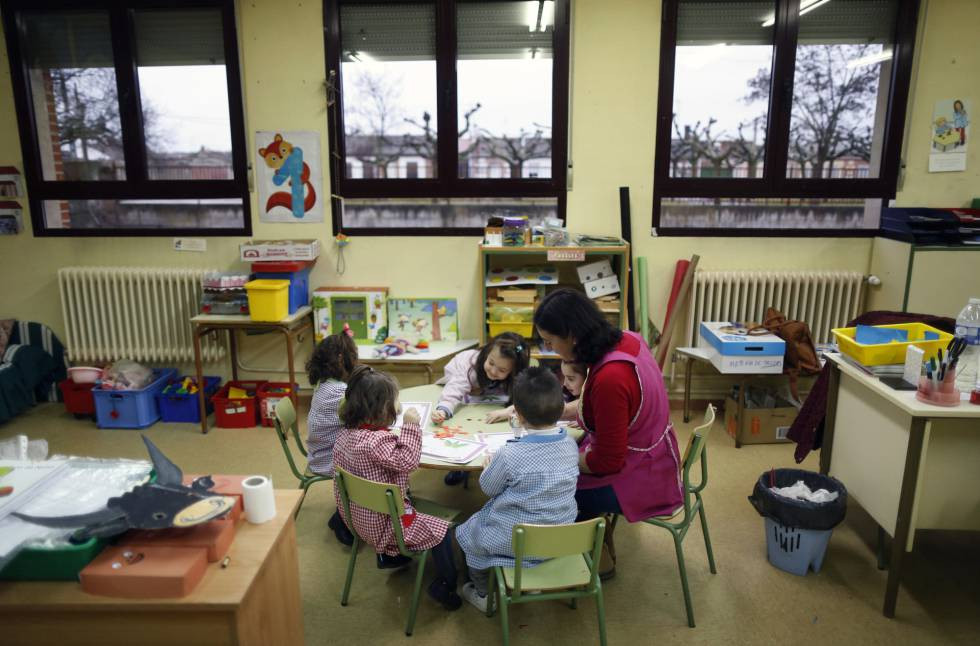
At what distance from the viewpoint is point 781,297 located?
173 inches

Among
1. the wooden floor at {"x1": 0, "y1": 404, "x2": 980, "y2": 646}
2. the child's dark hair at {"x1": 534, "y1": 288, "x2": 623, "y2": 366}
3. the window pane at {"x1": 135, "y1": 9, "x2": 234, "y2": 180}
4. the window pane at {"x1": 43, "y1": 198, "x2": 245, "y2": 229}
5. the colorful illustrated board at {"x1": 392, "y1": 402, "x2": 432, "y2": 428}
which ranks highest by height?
the window pane at {"x1": 135, "y1": 9, "x2": 234, "y2": 180}

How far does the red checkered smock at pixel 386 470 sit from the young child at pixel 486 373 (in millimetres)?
402

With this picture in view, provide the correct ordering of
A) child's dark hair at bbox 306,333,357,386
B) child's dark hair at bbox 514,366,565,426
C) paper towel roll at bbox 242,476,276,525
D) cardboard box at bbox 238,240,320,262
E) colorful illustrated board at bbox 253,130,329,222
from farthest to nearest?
colorful illustrated board at bbox 253,130,329,222 < cardboard box at bbox 238,240,320,262 < child's dark hair at bbox 306,333,357,386 < child's dark hair at bbox 514,366,565,426 < paper towel roll at bbox 242,476,276,525

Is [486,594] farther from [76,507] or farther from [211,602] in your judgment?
[76,507]

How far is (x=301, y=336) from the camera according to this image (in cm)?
459

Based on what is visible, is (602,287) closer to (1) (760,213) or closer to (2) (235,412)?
(1) (760,213)

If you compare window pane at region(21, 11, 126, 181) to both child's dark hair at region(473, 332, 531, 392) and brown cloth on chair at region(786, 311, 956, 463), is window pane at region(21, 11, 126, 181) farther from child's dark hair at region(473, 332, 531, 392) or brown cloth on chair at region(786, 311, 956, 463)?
brown cloth on chair at region(786, 311, 956, 463)

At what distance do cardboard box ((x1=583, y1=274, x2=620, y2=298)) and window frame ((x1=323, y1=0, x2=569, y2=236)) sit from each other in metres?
0.57

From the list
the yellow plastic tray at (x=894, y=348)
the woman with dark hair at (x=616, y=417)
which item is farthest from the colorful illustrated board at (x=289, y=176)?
the yellow plastic tray at (x=894, y=348)

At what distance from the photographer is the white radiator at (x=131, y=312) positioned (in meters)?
4.54

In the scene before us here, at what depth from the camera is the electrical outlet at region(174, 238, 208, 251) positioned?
4543mm

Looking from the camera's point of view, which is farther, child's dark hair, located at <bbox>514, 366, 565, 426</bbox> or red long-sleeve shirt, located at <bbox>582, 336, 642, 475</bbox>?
red long-sleeve shirt, located at <bbox>582, 336, 642, 475</bbox>

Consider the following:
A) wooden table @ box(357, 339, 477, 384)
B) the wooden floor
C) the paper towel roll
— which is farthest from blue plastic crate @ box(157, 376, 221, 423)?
the paper towel roll

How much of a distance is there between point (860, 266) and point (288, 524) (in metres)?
4.10
